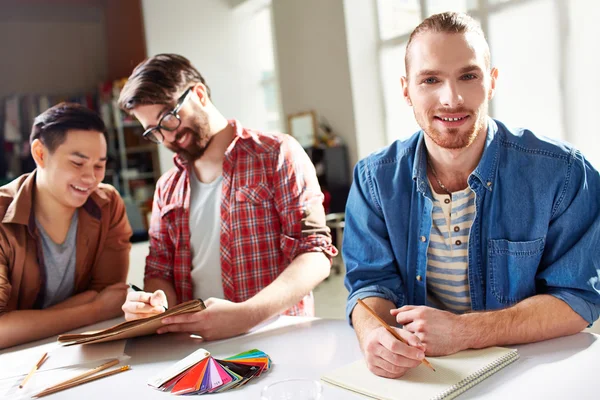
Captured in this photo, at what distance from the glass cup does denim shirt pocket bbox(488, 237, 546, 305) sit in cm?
63

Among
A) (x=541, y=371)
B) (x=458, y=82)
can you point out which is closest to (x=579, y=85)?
(x=458, y=82)

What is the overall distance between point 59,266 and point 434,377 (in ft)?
4.59

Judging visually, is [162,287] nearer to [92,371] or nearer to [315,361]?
[92,371]

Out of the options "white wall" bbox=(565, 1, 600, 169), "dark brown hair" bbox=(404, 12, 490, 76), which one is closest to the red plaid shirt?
"dark brown hair" bbox=(404, 12, 490, 76)

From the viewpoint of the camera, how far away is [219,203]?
6.56ft

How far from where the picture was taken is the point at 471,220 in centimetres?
148

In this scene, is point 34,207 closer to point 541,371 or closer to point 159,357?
point 159,357

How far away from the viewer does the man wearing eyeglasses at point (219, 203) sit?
1894 mm

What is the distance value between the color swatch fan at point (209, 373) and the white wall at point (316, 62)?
17.5ft

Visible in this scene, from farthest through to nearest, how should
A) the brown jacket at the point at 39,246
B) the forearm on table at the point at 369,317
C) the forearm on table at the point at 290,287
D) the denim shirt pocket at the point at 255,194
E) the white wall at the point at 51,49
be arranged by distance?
the white wall at the point at 51,49 < the denim shirt pocket at the point at 255,194 < the brown jacket at the point at 39,246 < the forearm on table at the point at 290,287 < the forearm on table at the point at 369,317

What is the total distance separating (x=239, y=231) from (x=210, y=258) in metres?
0.16

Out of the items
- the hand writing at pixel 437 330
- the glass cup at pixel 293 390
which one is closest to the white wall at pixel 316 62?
the hand writing at pixel 437 330

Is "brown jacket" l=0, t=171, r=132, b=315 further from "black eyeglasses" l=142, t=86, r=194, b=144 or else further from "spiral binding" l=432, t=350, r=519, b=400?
"spiral binding" l=432, t=350, r=519, b=400

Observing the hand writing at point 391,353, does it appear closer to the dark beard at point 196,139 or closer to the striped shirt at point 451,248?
the striped shirt at point 451,248
